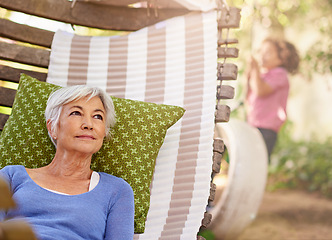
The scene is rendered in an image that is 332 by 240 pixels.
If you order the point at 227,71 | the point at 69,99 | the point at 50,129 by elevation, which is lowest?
the point at 50,129

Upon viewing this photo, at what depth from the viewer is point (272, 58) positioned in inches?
177

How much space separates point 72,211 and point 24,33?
1.42 meters

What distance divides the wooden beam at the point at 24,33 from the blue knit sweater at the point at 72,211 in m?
1.14

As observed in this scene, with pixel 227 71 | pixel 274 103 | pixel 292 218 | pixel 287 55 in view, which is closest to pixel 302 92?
pixel 292 218

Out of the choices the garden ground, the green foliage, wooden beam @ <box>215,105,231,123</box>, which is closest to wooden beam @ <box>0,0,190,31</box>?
wooden beam @ <box>215,105,231,123</box>

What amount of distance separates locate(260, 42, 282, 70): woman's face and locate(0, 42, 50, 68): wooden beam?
2.43m

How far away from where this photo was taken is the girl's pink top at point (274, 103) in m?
4.38

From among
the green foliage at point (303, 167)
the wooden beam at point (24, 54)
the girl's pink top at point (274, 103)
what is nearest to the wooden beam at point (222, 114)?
the wooden beam at point (24, 54)

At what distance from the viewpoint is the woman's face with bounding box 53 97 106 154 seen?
1846 mm

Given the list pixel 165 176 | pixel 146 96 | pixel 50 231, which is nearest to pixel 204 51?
pixel 146 96

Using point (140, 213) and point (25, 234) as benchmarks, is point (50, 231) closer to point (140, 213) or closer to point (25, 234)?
point (140, 213)

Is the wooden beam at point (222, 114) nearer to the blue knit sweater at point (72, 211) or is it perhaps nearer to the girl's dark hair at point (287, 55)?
the blue knit sweater at point (72, 211)

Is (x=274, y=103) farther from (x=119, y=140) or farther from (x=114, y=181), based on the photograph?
(x=114, y=181)

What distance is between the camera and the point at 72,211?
5.52 ft
